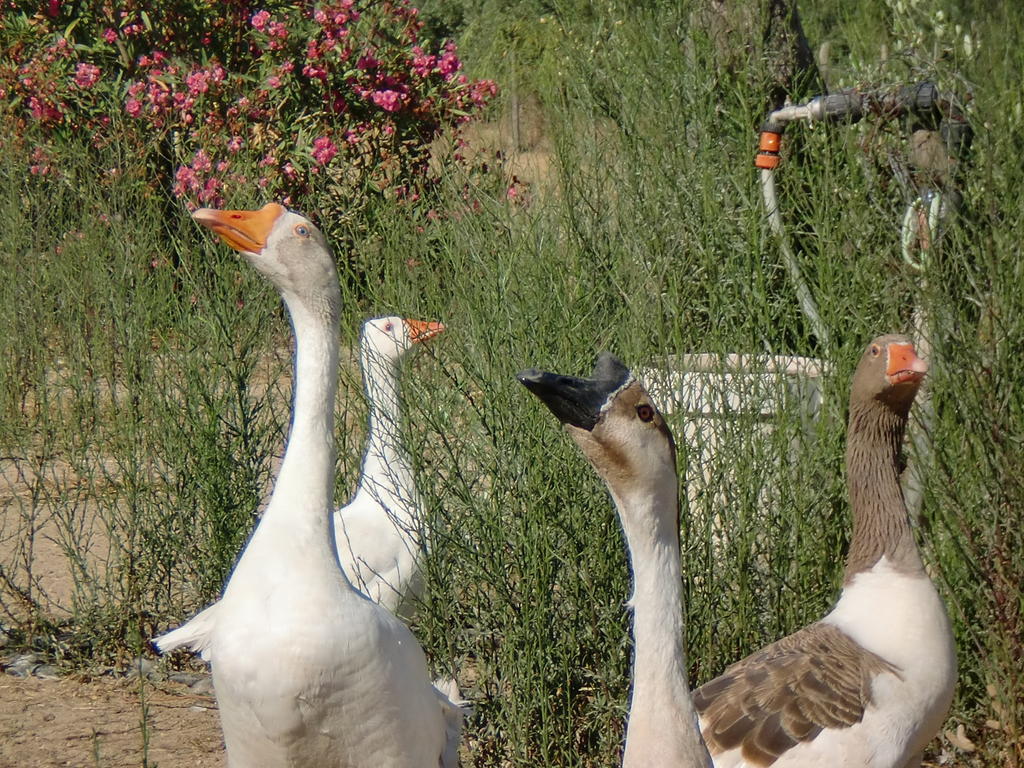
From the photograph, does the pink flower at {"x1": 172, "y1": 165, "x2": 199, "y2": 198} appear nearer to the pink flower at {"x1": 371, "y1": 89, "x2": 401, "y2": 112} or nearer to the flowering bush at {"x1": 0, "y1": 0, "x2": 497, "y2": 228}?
the flowering bush at {"x1": 0, "y1": 0, "x2": 497, "y2": 228}

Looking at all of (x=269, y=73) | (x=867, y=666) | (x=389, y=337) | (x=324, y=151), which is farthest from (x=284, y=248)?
(x=269, y=73)

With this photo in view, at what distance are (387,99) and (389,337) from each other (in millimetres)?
4856

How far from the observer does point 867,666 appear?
11.0 feet

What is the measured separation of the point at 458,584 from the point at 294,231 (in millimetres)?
1298

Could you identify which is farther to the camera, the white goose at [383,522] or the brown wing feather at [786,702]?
the white goose at [383,522]

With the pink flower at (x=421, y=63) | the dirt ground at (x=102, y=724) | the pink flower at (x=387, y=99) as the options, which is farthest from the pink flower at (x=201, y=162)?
the pink flower at (x=421, y=63)

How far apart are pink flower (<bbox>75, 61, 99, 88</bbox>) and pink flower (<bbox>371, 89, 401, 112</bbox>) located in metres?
2.03

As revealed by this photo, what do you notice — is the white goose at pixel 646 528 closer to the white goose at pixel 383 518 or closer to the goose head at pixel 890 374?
the goose head at pixel 890 374

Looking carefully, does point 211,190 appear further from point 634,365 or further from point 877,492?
point 877,492

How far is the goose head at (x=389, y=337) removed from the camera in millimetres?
4497

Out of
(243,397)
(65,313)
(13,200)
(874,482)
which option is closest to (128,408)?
(243,397)

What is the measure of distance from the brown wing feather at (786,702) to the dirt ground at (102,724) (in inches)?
75.7

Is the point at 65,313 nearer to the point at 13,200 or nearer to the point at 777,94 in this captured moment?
the point at 13,200

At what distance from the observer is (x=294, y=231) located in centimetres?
369
